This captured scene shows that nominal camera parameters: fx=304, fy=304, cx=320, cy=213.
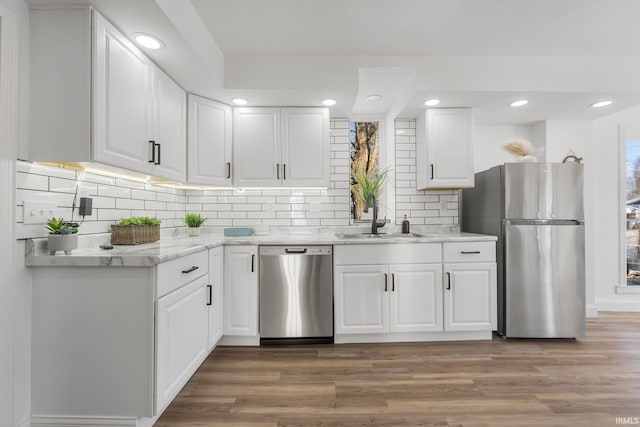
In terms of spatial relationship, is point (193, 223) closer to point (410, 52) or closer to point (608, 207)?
point (410, 52)

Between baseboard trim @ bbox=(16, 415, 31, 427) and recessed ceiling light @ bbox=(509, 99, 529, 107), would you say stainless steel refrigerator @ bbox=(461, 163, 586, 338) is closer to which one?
recessed ceiling light @ bbox=(509, 99, 529, 107)

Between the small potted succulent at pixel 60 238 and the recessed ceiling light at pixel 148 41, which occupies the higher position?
the recessed ceiling light at pixel 148 41

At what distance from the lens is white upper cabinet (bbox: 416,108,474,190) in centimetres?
313

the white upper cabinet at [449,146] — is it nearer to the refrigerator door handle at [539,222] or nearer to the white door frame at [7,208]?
the refrigerator door handle at [539,222]

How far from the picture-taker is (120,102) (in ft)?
5.88

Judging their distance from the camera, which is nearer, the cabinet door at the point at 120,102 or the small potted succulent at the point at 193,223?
the cabinet door at the point at 120,102

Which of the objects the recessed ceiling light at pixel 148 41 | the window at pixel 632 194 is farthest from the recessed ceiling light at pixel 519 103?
the recessed ceiling light at pixel 148 41

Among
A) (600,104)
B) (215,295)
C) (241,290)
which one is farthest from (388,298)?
(600,104)

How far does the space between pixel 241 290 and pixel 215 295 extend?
0.25m

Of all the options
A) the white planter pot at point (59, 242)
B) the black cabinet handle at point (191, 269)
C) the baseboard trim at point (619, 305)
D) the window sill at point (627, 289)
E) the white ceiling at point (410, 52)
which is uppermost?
the white ceiling at point (410, 52)

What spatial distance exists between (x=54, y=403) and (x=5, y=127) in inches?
54.2

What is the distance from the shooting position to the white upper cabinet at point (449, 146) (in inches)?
123

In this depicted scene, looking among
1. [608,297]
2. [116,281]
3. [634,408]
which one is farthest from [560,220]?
[116,281]

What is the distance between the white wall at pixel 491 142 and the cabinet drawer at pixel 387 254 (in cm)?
158
